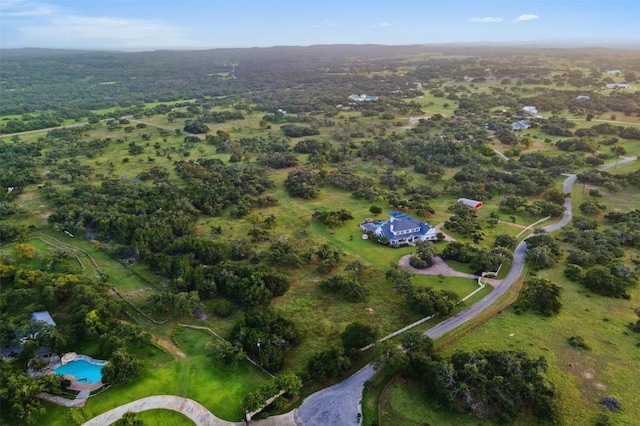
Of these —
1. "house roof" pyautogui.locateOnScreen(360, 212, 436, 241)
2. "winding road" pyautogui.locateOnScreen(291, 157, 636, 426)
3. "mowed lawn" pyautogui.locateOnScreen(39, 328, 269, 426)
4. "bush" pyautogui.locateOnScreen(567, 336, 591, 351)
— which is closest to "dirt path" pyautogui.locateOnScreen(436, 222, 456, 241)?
"house roof" pyautogui.locateOnScreen(360, 212, 436, 241)

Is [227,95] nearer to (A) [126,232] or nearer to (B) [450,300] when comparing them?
(A) [126,232]

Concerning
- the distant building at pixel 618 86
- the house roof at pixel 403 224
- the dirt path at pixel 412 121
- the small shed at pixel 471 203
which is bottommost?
the small shed at pixel 471 203

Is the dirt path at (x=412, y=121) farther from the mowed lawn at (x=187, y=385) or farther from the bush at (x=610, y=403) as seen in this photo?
the mowed lawn at (x=187, y=385)

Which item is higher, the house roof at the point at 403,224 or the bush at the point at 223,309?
the house roof at the point at 403,224

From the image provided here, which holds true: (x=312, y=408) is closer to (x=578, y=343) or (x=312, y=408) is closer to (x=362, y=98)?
(x=578, y=343)

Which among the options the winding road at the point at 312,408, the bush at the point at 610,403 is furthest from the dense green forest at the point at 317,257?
the winding road at the point at 312,408

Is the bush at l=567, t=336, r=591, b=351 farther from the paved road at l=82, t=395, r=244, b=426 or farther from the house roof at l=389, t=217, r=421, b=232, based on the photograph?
the paved road at l=82, t=395, r=244, b=426

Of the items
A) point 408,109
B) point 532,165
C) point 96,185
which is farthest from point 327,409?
point 408,109
